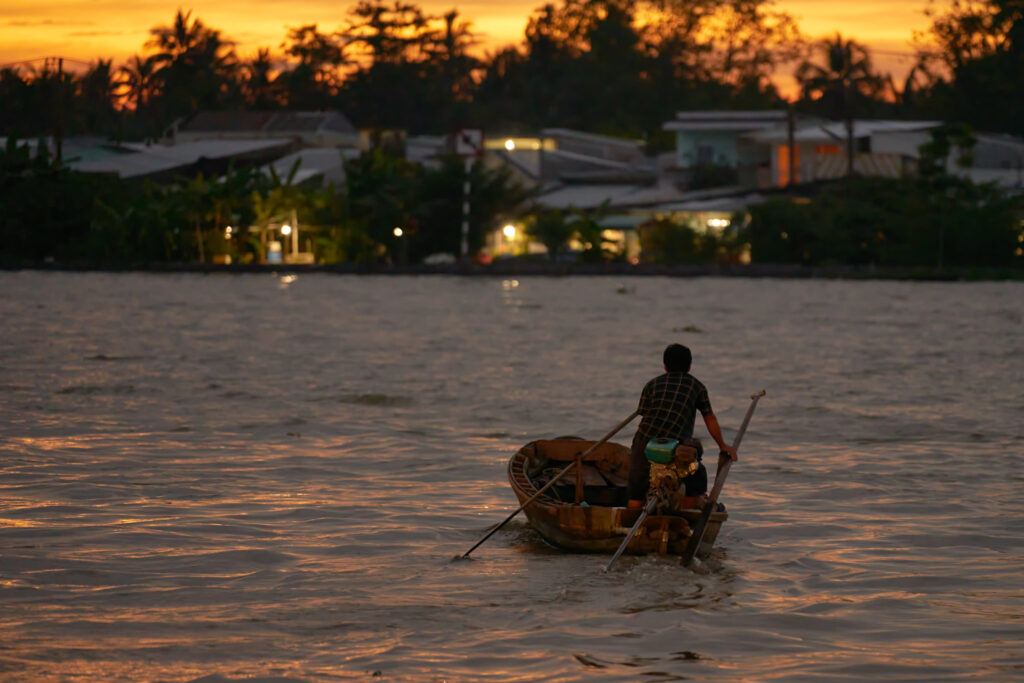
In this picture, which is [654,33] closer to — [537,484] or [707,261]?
[707,261]

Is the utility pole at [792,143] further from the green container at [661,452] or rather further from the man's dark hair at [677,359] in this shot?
the green container at [661,452]

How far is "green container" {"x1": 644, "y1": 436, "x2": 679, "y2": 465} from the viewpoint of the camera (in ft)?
33.1

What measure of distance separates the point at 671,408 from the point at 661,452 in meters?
0.45

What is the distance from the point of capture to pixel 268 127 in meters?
80.3

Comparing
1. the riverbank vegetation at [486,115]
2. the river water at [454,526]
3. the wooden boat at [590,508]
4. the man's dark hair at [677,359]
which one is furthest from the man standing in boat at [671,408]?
the riverbank vegetation at [486,115]

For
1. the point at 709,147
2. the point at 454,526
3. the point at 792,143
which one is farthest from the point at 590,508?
the point at 709,147

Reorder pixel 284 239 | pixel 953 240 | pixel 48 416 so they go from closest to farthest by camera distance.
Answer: pixel 48 416, pixel 953 240, pixel 284 239

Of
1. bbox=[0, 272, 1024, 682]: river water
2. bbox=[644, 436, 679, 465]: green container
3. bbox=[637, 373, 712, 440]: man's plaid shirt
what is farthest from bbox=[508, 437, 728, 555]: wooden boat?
bbox=[637, 373, 712, 440]: man's plaid shirt

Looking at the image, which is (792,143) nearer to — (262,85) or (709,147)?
(709,147)

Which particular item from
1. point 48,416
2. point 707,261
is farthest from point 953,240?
point 48,416

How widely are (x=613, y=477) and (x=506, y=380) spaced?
13.2m

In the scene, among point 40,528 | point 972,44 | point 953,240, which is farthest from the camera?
point 972,44

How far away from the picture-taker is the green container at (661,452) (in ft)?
33.1

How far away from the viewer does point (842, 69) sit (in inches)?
2943
